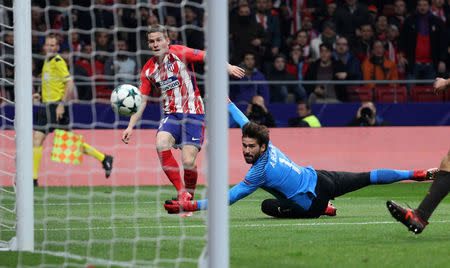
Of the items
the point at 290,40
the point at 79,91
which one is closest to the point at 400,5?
the point at 290,40

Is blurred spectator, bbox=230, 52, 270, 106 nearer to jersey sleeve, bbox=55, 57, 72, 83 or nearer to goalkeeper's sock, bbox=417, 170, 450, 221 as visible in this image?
jersey sleeve, bbox=55, 57, 72, 83

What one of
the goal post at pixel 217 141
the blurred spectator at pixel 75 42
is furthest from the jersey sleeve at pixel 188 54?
the blurred spectator at pixel 75 42

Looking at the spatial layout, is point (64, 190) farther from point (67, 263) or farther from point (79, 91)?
point (67, 263)

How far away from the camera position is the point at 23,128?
5785 millimetres

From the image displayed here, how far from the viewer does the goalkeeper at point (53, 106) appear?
11.3 metres

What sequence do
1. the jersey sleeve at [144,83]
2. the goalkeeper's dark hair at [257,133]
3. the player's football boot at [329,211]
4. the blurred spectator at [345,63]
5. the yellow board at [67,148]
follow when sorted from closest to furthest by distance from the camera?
the goalkeeper's dark hair at [257,133]
the player's football boot at [329,211]
the jersey sleeve at [144,83]
the yellow board at [67,148]
the blurred spectator at [345,63]

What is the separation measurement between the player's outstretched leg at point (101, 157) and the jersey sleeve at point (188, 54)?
3920mm

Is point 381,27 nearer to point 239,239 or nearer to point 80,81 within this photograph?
point 80,81

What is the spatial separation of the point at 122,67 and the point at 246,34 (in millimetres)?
2935

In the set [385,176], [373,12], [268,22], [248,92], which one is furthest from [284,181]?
[373,12]

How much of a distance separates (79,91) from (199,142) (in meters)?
4.52

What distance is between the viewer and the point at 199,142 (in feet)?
27.8

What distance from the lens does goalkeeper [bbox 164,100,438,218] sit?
7.03m

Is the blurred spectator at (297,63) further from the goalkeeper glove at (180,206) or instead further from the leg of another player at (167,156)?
the goalkeeper glove at (180,206)
